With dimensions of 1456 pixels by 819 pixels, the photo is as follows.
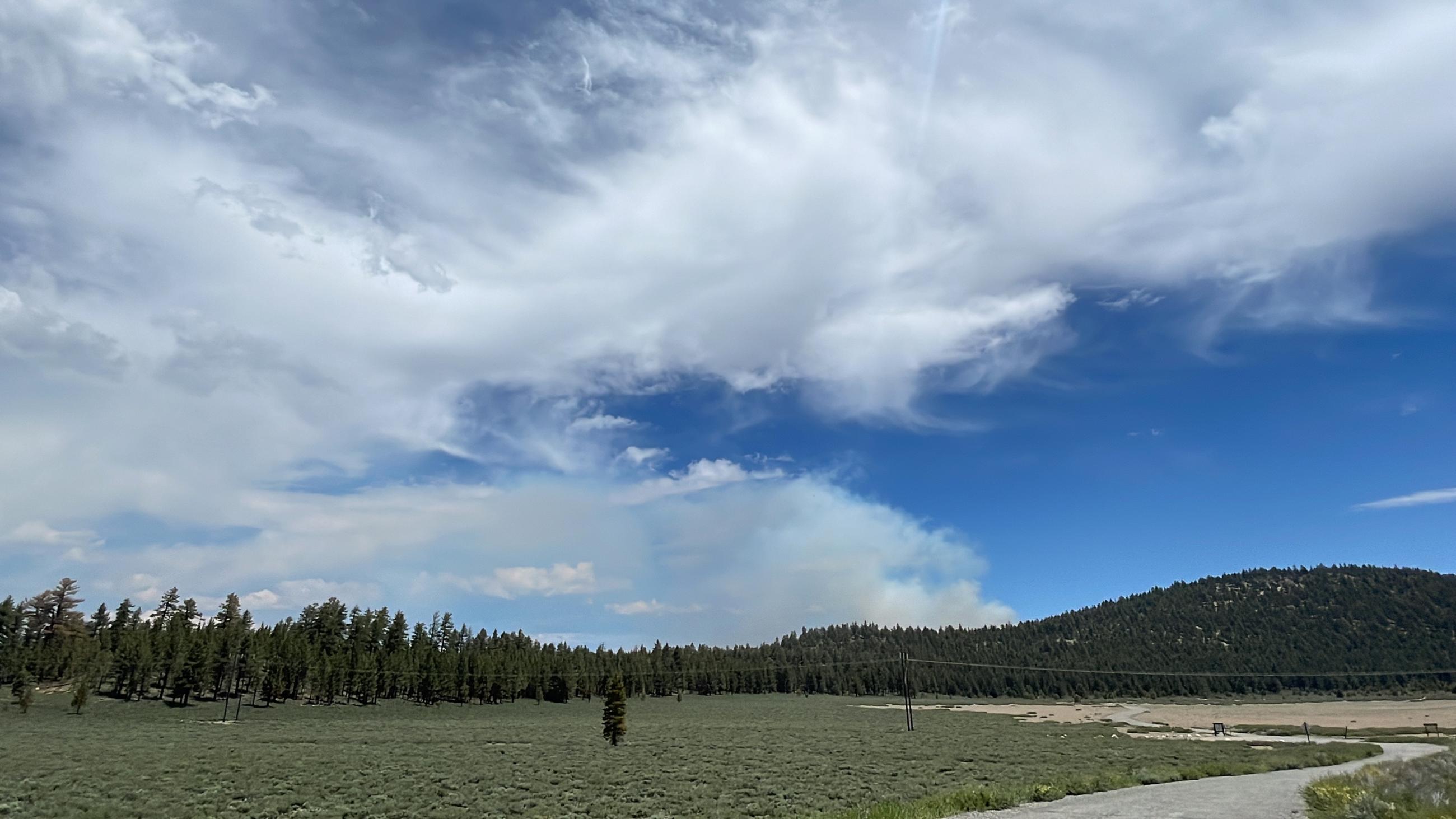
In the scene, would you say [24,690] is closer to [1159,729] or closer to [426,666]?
[426,666]

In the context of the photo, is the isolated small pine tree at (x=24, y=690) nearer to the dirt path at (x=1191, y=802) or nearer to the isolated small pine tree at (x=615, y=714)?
the isolated small pine tree at (x=615, y=714)

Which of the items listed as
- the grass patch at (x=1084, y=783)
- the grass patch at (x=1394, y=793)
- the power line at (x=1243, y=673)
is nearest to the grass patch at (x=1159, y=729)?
the grass patch at (x=1084, y=783)

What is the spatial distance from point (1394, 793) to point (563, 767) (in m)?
37.7

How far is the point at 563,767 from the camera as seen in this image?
42.1 m

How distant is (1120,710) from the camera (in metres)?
124

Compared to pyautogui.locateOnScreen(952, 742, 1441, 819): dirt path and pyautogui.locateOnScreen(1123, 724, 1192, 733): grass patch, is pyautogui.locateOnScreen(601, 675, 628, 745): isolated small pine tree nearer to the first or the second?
pyautogui.locateOnScreen(952, 742, 1441, 819): dirt path

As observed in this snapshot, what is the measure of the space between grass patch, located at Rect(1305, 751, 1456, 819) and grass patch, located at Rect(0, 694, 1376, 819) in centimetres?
743

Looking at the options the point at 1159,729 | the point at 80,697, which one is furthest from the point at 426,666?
the point at 1159,729

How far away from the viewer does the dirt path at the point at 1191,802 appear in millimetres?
18359

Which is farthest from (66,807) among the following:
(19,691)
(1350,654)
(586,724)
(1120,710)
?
(1350,654)

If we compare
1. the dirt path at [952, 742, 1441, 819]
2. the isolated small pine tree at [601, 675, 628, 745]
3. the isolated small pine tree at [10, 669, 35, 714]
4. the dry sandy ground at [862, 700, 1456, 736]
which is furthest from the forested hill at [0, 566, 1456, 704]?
the dirt path at [952, 742, 1441, 819]

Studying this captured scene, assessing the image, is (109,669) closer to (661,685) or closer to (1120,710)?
(661,685)

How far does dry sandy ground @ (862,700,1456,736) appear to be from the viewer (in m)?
85.0

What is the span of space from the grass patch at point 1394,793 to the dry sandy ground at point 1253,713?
193 feet
